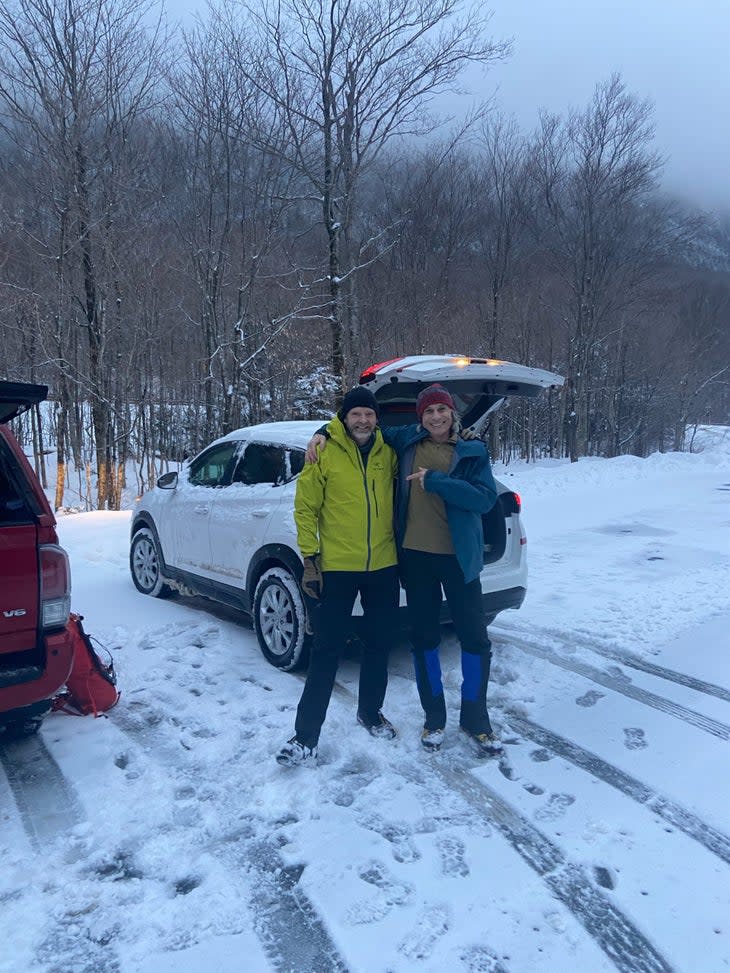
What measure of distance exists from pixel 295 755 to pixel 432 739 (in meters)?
0.76

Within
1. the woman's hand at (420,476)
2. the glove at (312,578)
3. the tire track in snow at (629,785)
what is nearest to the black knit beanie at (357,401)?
the woman's hand at (420,476)

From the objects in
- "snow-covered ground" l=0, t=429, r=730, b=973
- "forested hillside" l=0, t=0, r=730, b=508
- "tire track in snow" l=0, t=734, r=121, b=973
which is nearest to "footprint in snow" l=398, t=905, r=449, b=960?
"snow-covered ground" l=0, t=429, r=730, b=973

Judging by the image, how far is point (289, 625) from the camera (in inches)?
190

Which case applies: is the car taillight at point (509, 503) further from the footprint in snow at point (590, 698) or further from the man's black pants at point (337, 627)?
the man's black pants at point (337, 627)

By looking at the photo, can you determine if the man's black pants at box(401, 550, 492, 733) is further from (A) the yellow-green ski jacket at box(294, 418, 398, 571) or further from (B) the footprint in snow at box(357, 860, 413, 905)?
(B) the footprint in snow at box(357, 860, 413, 905)

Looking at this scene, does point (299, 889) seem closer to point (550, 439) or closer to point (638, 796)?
point (638, 796)

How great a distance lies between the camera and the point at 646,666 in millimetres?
5102

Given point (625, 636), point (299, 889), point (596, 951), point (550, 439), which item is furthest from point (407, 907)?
point (550, 439)

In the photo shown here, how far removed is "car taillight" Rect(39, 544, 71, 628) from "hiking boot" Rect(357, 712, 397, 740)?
5.65 ft

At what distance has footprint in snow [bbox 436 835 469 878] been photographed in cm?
280

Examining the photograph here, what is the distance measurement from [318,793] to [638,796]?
1.55 metres

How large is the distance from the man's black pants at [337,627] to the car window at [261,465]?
1.73m

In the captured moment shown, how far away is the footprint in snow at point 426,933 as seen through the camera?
239 cm

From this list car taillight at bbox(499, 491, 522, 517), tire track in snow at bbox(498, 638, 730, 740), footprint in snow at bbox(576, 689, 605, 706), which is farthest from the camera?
car taillight at bbox(499, 491, 522, 517)
